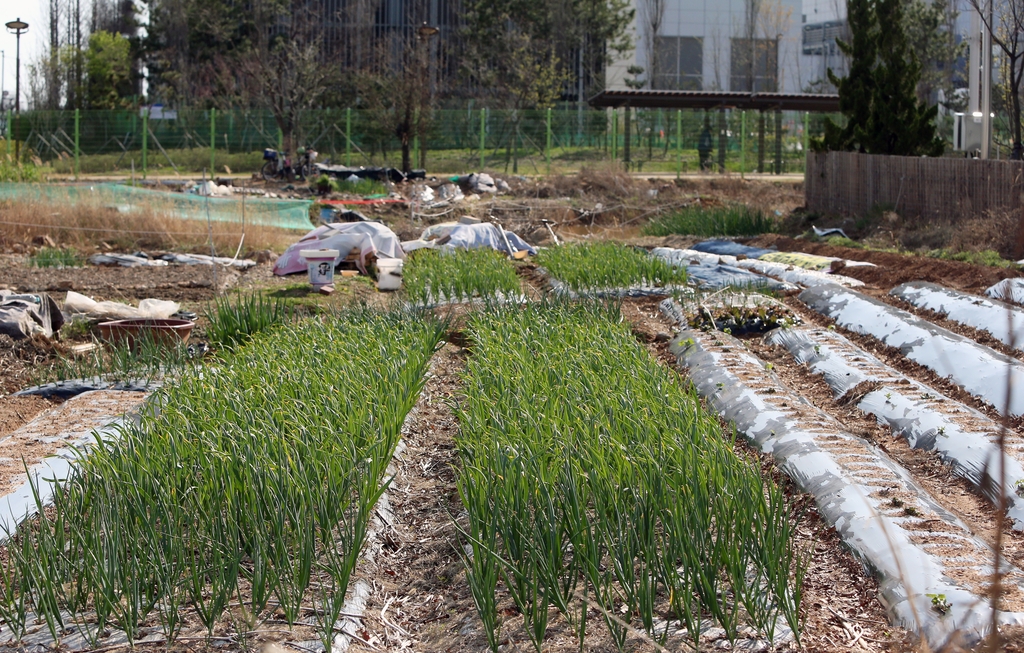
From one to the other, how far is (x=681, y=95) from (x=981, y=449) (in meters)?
21.5

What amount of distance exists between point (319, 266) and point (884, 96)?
10.3 metres

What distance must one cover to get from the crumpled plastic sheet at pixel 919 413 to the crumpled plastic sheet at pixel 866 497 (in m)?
0.29

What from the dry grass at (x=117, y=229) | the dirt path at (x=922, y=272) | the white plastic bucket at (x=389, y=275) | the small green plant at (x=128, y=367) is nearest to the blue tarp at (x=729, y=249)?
the dirt path at (x=922, y=272)

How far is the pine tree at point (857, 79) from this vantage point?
16.5 m

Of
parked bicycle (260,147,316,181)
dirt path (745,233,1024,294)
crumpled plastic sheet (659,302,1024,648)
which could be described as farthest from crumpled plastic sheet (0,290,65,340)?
parked bicycle (260,147,316,181)

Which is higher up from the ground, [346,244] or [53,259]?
[346,244]

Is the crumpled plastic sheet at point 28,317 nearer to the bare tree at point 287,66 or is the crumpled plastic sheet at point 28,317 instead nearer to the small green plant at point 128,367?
→ the small green plant at point 128,367

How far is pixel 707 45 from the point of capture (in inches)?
1697

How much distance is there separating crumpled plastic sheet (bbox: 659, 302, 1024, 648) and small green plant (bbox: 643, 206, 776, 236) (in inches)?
333

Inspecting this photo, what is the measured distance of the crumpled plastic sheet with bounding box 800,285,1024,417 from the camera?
545cm

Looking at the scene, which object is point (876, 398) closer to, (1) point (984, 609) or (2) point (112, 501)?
(1) point (984, 609)

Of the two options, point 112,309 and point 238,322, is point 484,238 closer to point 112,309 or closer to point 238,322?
point 112,309

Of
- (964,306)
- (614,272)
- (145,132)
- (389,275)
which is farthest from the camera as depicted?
(145,132)

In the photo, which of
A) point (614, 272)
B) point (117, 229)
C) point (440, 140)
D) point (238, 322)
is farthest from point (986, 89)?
point (440, 140)
